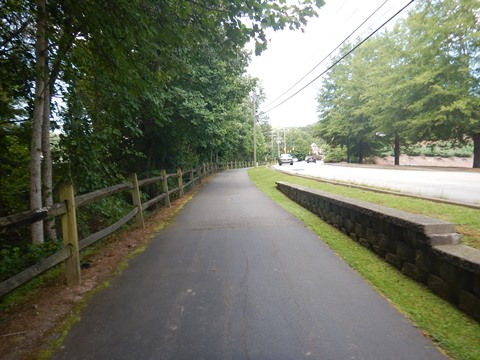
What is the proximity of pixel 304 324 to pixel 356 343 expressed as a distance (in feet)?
1.50

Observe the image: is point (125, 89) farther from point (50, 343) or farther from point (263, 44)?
point (50, 343)

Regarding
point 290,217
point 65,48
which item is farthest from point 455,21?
point 65,48

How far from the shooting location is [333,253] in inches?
187

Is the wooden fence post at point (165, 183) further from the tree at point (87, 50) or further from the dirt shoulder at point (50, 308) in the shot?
the dirt shoulder at point (50, 308)

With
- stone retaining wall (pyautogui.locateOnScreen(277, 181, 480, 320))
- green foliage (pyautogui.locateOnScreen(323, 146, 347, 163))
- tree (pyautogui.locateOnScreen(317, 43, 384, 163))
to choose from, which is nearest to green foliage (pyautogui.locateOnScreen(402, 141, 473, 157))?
tree (pyautogui.locateOnScreen(317, 43, 384, 163))

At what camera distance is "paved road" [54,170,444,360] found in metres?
2.42

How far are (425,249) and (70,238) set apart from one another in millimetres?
4164

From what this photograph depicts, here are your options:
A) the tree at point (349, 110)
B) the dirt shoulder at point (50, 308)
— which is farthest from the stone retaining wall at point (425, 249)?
the tree at point (349, 110)

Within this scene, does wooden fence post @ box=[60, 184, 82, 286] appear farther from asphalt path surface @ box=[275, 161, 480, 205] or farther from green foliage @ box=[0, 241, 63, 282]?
asphalt path surface @ box=[275, 161, 480, 205]

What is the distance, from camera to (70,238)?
3.80 meters

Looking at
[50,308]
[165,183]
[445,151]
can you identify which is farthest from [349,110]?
[50,308]

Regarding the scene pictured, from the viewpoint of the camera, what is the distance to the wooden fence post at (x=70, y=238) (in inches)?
149

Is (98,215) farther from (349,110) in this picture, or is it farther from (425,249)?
(349,110)

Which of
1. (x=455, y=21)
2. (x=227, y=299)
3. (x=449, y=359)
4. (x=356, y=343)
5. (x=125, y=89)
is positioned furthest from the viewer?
(x=455, y=21)
